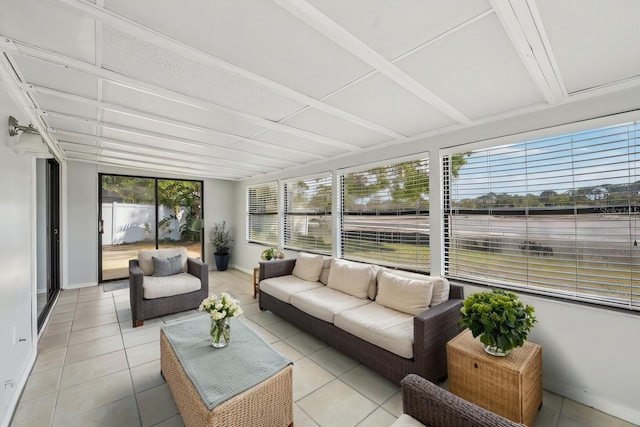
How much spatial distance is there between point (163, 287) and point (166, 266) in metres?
0.53

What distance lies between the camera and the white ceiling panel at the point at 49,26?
46.5 inches

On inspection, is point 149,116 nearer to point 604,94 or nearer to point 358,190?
point 358,190

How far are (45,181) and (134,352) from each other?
10.2 feet

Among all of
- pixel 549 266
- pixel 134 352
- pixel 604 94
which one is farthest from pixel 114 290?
pixel 604 94

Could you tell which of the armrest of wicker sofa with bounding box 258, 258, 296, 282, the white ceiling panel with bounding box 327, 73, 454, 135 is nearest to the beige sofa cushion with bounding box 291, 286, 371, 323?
the armrest of wicker sofa with bounding box 258, 258, 296, 282

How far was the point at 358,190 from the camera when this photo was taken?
12.8 feet

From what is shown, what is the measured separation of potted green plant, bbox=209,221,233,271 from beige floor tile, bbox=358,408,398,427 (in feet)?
17.3

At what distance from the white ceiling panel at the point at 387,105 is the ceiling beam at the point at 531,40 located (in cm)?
69

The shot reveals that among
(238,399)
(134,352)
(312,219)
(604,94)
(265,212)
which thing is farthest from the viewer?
(265,212)

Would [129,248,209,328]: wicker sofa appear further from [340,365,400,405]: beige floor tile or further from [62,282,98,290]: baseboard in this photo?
[340,365,400,405]: beige floor tile

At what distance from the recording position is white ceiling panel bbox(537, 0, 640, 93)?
1168 millimetres

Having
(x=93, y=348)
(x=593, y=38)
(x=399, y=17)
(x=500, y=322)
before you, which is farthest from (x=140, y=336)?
(x=593, y=38)

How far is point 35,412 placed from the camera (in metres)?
1.89

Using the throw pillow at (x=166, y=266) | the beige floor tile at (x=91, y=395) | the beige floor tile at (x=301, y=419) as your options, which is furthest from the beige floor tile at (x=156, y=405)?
the throw pillow at (x=166, y=266)
